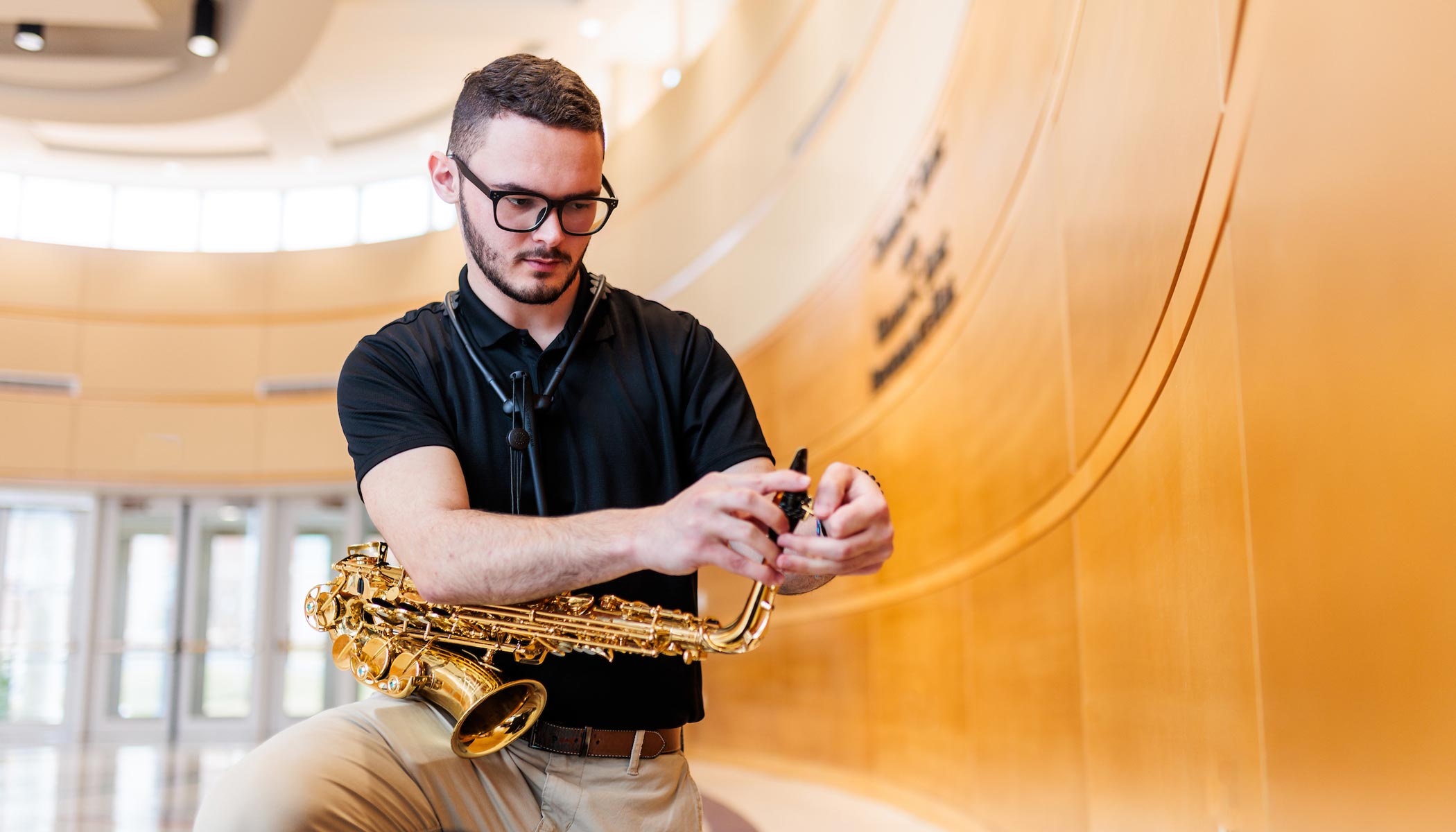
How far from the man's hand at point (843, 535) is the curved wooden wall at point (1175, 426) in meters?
0.84

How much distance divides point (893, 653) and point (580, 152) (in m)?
3.81

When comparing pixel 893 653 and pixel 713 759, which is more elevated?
pixel 893 653

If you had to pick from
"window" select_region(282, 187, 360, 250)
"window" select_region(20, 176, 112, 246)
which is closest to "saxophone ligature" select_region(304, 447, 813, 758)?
"window" select_region(282, 187, 360, 250)

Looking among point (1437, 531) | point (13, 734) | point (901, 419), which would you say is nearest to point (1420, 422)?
point (1437, 531)

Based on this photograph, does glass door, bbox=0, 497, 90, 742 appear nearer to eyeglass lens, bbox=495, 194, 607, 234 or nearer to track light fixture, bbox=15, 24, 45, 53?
track light fixture, bbox=15, 24, 45, 53

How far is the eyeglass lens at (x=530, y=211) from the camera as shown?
1598 mm

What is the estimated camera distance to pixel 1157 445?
8.26 ft

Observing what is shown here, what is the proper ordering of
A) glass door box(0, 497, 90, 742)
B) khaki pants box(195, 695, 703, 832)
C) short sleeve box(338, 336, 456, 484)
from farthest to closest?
glass door box(0, 497, 90, 742), short sleeve box(338, 336, 456, 484), khaki pants box(195, 695, 703, 832)

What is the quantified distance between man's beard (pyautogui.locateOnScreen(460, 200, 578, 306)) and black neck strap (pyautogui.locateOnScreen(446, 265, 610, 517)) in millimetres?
72

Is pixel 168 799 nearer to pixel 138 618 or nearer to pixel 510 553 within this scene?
pixel 138 618

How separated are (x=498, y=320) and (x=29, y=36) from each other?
9.22 metres

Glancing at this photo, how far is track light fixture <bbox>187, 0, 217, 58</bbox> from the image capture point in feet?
27.3

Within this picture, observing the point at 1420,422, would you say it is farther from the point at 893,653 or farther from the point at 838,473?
the point at 893,653

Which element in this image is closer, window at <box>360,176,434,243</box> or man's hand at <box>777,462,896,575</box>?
man's hand at <box>777,462,896,575</box>
